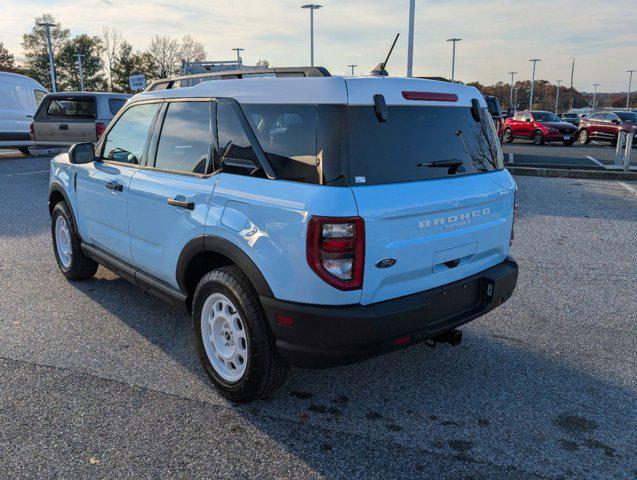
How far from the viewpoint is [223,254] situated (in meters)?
2.95

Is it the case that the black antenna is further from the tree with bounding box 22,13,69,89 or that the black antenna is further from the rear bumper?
the tree with bounding box 22,13,69,89

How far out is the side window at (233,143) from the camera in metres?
2.92

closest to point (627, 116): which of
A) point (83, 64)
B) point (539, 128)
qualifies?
point (539, 128)

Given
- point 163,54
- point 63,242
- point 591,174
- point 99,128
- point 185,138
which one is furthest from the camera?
point 163,54

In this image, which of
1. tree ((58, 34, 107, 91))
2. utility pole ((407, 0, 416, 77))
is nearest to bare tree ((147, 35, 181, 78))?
tree ((58, 34, 107, 91))

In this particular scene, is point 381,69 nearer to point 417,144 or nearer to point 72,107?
point 417,144

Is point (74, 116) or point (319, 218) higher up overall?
point (74, 116)

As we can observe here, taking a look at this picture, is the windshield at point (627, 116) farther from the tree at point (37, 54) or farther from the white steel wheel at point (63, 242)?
the tree at point (37, 54)

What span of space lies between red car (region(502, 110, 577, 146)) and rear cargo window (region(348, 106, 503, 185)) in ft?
73.6

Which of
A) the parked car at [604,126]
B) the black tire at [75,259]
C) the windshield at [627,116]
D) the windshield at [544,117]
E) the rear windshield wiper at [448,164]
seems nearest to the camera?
the rear windshield wiper at [448,164]

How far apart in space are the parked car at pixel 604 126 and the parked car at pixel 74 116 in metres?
20.6

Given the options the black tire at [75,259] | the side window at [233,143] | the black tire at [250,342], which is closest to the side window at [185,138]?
the side window at [233,143]

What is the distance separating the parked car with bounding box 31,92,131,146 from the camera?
12.9 metres

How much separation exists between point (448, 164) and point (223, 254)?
1374 mm
